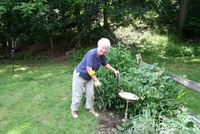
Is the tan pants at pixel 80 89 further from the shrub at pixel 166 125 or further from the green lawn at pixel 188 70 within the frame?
the green lawn at pixel 188 70

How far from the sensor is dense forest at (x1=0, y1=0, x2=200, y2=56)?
24.4 ft

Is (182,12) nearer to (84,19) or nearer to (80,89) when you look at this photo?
(84,19)

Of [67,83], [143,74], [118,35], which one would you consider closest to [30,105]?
[67,83]

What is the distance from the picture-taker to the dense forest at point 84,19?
7.44 metres

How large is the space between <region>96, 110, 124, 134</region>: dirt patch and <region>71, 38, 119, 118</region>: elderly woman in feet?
0.69

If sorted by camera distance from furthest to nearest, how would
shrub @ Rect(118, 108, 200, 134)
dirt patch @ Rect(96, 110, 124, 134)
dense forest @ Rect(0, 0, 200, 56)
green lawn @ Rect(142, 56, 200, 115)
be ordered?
dense forest @ Rect(0, 0, 200, 56) → green lawn @ Rect(142, 56, 200, 115) → dirt patch @ Rect(96, 110, 124, 134) → shrub @ Rect(118, 108, 200, 134)

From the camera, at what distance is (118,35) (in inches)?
443

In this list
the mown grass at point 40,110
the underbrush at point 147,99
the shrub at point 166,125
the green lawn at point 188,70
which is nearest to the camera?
the shrub at point 166,125

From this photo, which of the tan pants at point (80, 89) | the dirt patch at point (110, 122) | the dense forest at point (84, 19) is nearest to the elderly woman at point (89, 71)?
the tan pants at point (80, 89)

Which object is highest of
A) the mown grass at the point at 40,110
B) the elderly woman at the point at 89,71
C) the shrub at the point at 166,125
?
the elderly woman at the point at 89,71

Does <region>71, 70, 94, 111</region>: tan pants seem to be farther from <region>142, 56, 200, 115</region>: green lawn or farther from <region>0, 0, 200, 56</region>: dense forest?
<region>0, 0, 200, 56</region>: dense forest

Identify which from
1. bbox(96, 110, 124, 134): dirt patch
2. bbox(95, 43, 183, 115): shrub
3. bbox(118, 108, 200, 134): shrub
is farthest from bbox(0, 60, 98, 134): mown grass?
bbox(118, 108, 200, 134): shrub

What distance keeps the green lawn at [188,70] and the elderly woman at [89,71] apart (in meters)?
1.74

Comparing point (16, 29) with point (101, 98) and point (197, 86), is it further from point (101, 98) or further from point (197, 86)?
point (197, 86)
